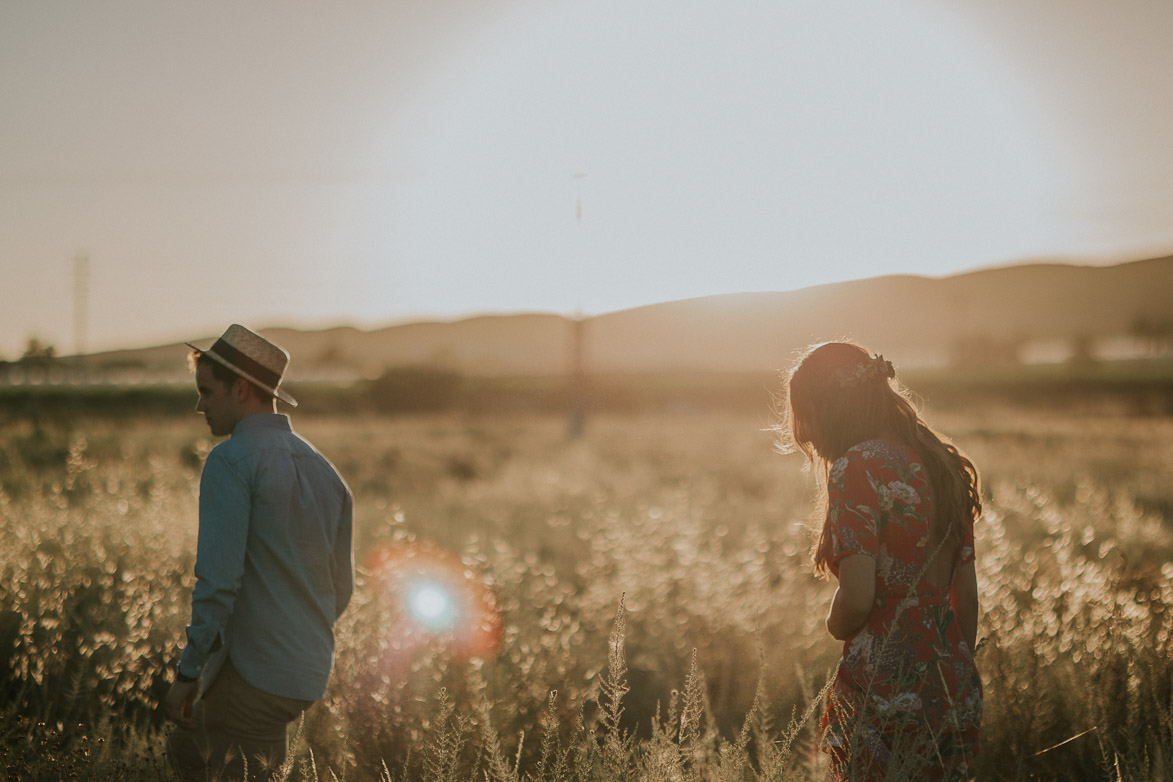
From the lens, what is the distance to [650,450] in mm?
23469

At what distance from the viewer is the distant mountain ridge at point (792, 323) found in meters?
119

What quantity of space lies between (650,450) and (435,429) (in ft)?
44.1

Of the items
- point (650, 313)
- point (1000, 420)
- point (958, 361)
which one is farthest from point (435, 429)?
point (650, 313)

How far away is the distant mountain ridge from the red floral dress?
105786 mm

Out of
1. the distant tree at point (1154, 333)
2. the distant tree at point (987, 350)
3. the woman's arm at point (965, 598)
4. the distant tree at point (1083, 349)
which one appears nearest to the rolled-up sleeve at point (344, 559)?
the woman's arm at point (965, 598)

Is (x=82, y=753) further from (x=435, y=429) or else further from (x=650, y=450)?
(x=435, y=429)

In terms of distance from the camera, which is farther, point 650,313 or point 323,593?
point 650,313

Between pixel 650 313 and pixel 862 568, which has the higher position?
pixel 650 313

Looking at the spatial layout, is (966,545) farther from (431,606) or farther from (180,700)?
(431,606)

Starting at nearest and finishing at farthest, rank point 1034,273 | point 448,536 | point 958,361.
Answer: point 448,536
point 958,361
point 1034,273

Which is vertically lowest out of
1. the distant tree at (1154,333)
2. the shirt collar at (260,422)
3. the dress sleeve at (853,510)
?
the dress sleeve at (853,510)

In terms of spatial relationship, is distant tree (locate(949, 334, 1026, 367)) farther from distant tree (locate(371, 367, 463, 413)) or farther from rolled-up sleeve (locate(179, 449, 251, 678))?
rolled-up sleeve (locate(179, 449, 251, 678))

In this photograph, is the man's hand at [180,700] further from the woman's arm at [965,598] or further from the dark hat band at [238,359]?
the woman's arm at [965,598]

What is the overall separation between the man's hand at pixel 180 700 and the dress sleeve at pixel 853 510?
208 cm
